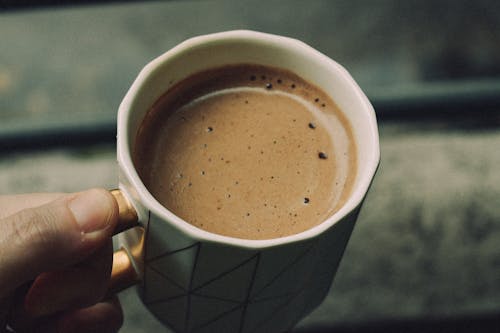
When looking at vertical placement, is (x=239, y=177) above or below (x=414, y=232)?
above

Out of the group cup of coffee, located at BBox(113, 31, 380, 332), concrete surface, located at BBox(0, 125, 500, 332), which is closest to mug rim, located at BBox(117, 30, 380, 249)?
cup of coffee, located at BBox(113, 31, 380, 332)

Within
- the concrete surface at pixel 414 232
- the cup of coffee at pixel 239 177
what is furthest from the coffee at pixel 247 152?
the concrete surface at pixel 414 232

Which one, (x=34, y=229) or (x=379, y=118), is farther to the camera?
(x=379, y=118)

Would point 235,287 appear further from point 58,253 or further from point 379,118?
point 379,118

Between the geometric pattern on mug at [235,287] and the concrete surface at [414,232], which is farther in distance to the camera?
the concrete surface at [414,232]

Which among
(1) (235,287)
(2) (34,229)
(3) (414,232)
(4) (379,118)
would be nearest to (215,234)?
(1) (235,287)

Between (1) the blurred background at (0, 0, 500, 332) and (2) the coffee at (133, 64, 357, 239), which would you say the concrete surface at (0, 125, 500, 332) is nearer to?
(1) the blurred background at (0, 0, 500, 332)

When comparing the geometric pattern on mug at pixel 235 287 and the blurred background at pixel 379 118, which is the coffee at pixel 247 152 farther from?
the blurred background at pixel 379 118
